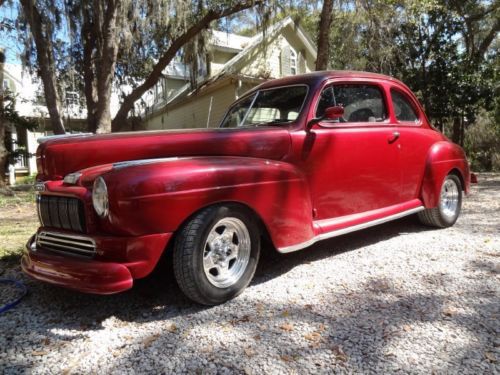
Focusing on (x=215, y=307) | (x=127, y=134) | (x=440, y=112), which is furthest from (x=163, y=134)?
(x=440, y=112)

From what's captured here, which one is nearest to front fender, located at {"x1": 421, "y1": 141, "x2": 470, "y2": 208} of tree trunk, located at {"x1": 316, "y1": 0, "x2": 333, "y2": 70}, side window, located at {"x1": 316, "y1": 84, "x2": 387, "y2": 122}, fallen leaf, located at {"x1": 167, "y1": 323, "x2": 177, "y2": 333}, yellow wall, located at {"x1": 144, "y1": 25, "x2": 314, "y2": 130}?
side window, located at {"x1": 316, "y1": 84, "x2": 387, "y2": 122}

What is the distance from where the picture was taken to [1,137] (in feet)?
35.2

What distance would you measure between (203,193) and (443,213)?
3.69m

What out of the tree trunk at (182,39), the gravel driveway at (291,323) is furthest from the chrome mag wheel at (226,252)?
the tree trunk at (182,39)

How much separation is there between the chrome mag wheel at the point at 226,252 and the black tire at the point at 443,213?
300 centimetres

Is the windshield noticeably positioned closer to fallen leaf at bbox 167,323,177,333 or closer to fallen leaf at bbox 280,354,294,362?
fallen leaf at bbox 167,323,177,333

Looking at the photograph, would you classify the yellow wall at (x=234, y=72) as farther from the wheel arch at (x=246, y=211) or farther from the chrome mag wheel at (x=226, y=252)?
the chrome mag wheel at (x=226, y=252)

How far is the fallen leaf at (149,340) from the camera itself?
8.69 ft

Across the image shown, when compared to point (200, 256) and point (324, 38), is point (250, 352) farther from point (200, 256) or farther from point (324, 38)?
point (324, 38)

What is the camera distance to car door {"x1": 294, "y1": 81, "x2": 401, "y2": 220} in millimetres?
3898

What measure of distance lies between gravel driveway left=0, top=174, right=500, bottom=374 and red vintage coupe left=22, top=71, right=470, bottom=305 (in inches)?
13.0

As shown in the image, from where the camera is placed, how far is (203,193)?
2.95 m

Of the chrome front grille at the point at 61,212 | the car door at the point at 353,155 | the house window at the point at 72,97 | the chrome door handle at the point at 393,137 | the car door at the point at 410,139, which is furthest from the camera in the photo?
the house window at the point at 72,97

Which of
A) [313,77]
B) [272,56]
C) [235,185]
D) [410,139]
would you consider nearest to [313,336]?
[235,185]
